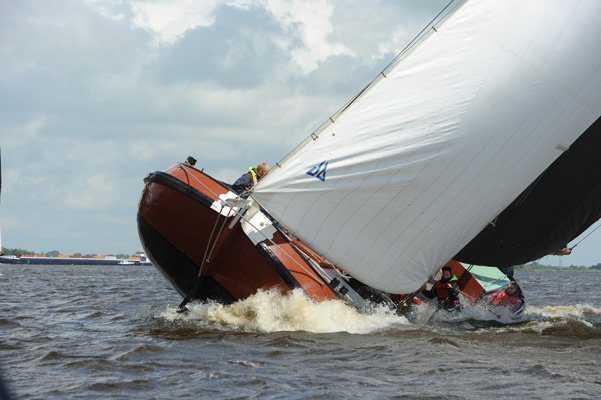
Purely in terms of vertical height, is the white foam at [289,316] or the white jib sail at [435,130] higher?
the white jib sail at [435,130]

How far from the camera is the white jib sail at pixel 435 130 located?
445 inches

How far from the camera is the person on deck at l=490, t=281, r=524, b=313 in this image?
15578mm

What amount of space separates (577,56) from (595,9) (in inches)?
27.9

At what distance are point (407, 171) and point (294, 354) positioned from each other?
321cm

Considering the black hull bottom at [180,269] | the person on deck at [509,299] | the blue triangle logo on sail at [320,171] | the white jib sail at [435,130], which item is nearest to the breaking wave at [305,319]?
the black hull bottom at [180,269]

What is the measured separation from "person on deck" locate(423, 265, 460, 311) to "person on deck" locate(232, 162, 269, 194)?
3754mm

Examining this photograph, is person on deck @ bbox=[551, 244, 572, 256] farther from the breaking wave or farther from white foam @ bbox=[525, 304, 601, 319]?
the breaking wave

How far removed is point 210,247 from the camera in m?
12.1

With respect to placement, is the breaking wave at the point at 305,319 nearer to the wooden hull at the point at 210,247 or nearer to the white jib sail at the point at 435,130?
the wooden hull at the point at 210,247

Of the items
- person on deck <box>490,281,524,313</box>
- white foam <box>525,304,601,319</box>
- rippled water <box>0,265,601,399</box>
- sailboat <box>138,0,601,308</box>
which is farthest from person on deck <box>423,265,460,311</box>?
white foam <box>525,304,601,319</box>

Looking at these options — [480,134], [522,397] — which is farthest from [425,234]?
[522,397]

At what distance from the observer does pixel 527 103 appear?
38.1 ft

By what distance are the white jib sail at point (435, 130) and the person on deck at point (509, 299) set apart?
430 cm

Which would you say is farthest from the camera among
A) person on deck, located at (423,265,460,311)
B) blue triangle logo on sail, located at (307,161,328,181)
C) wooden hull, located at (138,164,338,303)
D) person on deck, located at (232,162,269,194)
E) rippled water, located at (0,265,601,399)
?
person on deck, located at (423,265,460,311)
